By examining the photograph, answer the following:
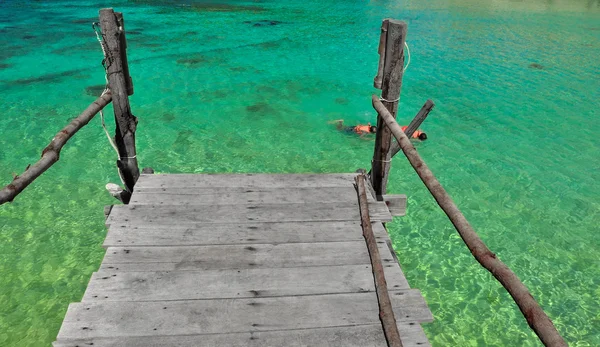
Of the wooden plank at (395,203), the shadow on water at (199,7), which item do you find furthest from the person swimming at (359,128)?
the shadow on water at (199,7)

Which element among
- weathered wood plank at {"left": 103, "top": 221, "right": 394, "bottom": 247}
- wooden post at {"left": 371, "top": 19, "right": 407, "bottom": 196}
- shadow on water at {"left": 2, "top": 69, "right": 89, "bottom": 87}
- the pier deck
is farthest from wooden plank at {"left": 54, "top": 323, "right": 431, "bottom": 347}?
shadow on water at {"left": 2, "top": 69, "right": 89, "bottom": 87}

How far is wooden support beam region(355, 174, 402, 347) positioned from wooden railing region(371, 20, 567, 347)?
0.68 m

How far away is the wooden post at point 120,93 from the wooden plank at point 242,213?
0.79 meters

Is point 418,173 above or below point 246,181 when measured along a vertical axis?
above

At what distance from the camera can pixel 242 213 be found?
4.57m

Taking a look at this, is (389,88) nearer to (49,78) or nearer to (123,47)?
(123,47)

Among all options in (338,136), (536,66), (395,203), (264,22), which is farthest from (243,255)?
(264,22)

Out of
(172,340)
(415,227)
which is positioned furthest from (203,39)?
(172,340)

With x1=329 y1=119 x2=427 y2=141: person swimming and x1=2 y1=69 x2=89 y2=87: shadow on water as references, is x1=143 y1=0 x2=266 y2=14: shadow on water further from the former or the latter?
x1=329 y1=119 x2=427 y2=141: person swimming

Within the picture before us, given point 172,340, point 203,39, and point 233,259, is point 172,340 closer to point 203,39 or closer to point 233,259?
point 233,259

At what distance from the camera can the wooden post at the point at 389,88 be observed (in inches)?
176

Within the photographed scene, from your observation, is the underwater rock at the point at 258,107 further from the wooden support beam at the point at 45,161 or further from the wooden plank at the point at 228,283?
the wooden plank at the point at 228,283

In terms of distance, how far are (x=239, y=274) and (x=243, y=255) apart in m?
0.28

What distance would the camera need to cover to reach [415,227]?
7.82 m
